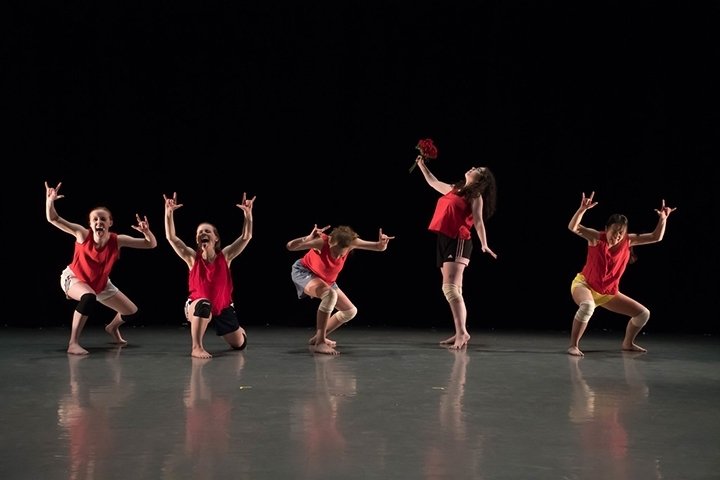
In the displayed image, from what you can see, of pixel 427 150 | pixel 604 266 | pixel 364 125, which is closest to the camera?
pixel 604 266

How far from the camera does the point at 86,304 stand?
519 centimetres

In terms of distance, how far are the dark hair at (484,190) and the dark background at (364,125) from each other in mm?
1607

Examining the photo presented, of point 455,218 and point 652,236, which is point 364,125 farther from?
point 652,236

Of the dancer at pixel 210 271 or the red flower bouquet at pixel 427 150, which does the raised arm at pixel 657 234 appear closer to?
the red flower bouquet at pixel 427 150

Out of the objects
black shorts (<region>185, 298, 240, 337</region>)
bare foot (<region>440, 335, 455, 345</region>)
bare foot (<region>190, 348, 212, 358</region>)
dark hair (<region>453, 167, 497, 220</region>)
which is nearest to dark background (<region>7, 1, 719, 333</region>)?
bare foot (<region>440, 335, 455, 345</region>)

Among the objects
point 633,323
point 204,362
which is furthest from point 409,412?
point 633,323

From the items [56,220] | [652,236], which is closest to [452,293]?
[652,236]

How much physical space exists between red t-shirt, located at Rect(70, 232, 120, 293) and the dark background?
6.15 feet

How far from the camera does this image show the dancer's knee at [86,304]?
5156 mm

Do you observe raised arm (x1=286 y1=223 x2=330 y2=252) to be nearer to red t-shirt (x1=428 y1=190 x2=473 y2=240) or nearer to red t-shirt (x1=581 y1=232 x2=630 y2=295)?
red t-shirt (x1=428 y1=190 x2=473 y2=240)

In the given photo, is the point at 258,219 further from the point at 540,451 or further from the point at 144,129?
the point at 540,451

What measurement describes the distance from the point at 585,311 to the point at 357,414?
2.44 meters

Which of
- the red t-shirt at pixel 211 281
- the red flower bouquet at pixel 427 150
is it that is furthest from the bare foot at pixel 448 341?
the red t-shirt at pixel 211 281

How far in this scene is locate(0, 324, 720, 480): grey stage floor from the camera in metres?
2.58
